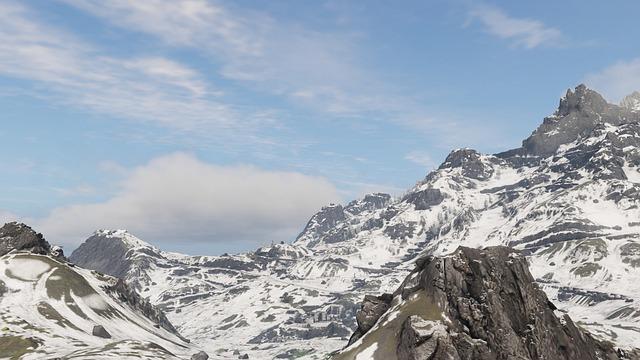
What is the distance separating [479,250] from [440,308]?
2611 centimetres

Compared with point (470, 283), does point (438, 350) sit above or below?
below

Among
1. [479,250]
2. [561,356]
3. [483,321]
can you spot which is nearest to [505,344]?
[483,321]

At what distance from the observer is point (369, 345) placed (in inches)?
7205

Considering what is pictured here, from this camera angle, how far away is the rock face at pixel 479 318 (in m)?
170

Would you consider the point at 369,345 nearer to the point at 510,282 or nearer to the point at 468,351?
the point at 468,351

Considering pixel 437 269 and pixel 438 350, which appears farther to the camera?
pixel 437 269

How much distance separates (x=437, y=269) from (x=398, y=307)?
17056 mm

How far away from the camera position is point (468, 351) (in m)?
169

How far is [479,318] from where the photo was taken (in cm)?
17775

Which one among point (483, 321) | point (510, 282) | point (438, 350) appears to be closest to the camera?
point (438, 350)

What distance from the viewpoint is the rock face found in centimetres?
16975

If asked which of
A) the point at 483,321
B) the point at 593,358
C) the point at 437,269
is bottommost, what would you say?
the point at 593,358

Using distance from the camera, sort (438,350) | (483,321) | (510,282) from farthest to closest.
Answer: (510,282) → (483,321) → (438,350)

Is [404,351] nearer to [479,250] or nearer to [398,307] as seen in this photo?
[398,307]
